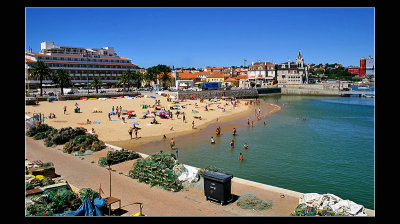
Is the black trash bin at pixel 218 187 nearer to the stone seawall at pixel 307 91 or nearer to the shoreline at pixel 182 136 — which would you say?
the shoreline at pixel 182 136

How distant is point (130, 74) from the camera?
240 ft

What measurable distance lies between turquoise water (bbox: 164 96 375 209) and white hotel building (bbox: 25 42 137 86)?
53.8 meters

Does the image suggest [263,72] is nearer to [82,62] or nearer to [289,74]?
[289,74]

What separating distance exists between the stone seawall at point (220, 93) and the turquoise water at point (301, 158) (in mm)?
33176

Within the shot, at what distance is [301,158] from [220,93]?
57.7m

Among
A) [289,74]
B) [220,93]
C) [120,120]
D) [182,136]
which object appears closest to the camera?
[182,136]

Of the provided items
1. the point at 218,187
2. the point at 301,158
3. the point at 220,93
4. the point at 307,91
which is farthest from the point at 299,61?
the point at 218,187

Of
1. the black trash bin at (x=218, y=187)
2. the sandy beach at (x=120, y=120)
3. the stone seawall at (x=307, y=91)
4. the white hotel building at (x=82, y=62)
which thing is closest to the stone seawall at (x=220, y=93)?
the sandy beach at (x=120, y=120)

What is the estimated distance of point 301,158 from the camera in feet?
79.6

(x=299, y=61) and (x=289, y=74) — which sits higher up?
(x=299, y=61)

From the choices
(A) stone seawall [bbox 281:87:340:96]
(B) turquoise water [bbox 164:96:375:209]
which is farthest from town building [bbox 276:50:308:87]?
(B) turquoise water [bbox 164:96:375:209]

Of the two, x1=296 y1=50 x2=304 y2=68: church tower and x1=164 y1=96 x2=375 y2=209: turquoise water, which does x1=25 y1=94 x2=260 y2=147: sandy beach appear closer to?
x1=164 y1=96 x2=375 y2=209: turquoise water

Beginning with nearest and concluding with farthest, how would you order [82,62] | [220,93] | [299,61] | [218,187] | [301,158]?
[218,187] → [301,158] → [82,62] → [220,93] → [299,61]
